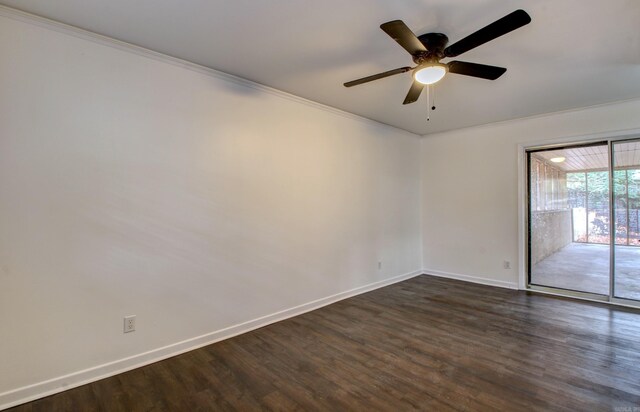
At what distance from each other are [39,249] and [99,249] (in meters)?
0.33

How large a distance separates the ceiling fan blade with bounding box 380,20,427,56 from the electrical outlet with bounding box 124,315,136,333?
2.71m

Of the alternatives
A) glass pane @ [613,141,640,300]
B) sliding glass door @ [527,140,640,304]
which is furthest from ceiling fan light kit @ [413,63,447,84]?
glass pane @ [613,141,640,300]

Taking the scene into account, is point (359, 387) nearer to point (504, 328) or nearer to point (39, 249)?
point (504, 328)

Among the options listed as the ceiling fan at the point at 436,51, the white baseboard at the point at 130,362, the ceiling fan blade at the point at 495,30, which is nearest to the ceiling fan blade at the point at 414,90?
the ceiling fan at the point at 436,51

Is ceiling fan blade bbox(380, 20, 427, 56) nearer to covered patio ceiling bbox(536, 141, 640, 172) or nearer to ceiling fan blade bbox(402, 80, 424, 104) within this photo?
ceiling fan blade bbox(402, 80, 424, 104)

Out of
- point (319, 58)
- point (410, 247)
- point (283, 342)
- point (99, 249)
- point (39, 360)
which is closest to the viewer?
point (39, 360)

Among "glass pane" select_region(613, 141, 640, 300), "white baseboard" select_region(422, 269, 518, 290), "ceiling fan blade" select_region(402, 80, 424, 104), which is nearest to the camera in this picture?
"ceiling fan blade" select_region(402, 80, 424, 104)

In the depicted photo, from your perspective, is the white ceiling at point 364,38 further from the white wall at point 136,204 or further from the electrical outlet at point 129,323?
the electrical outlet at point 129,323

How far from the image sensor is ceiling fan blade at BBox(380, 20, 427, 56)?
161 cm

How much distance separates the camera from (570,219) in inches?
172

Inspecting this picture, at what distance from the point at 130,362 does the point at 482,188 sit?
16.5 ft

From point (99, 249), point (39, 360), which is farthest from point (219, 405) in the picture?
point (99, 249)

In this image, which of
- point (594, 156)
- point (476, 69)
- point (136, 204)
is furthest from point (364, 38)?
point (594, 156)

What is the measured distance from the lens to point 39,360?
1980 mm
